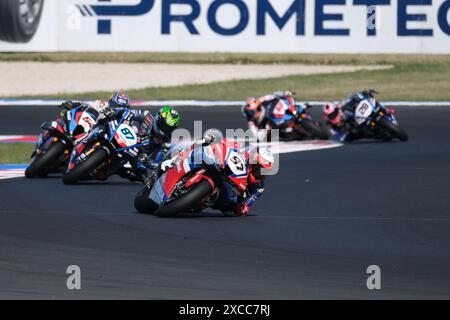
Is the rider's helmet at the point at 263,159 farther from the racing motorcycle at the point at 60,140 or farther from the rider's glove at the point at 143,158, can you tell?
the racing motorcycle at the point at 60,140

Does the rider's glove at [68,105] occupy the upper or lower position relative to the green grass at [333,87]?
lower

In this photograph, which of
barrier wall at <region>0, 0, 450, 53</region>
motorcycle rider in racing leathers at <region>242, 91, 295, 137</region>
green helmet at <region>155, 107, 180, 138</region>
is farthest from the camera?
barrier wall at <region>0, 0, 450, 53</region>

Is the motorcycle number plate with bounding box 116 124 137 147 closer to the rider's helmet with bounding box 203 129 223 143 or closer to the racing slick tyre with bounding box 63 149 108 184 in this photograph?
the racing slick tyre with bounding box 63 149 108 184

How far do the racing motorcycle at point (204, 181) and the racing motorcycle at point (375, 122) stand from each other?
8.61 meters

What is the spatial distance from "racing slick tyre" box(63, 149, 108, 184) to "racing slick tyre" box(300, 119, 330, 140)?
23.1 ft

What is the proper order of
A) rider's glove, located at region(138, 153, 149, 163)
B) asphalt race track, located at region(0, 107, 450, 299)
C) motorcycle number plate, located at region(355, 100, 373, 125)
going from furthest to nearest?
motorcycle number plate, located at region(355, 100, 373, 125) → rider's glove, located at region(138, 153, 149, 163) → asphalt race track, located at region(0, 107, 450, 299)

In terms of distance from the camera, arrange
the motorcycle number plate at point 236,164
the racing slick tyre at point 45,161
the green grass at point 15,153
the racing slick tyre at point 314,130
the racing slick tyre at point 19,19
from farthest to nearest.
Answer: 1. the racing slick tyre at point 19,19
2. the racing slick tyre at point 314,130
3. the green grass at point 15,153
4. the racing slick tyre at point 45,161
5. the motorcycle number plate at point 236,164

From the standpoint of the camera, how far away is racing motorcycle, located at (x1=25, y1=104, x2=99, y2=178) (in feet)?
48.6

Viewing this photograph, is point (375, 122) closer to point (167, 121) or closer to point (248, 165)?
point (167, 121)

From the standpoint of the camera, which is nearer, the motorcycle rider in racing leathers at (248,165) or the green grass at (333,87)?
the motorcycle rider in racing leathers at (248,165)

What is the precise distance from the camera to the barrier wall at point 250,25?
3062 centimetres

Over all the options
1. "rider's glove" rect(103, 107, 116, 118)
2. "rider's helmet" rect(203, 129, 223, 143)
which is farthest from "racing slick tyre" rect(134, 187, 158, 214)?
"rider's glove" rect(103, 107, 116, 118)

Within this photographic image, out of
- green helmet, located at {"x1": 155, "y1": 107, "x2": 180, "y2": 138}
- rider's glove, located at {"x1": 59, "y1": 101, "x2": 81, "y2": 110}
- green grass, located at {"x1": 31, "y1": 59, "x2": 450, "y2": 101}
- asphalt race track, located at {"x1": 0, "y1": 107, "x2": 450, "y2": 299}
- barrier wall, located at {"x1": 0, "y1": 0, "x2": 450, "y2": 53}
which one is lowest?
asphalt race track, located at {"x1": 0, "y1": 107, "x2": 450, "y2": 299}

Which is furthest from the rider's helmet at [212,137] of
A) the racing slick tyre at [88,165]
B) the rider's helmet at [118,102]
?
the rider's helmet at [118,102]
